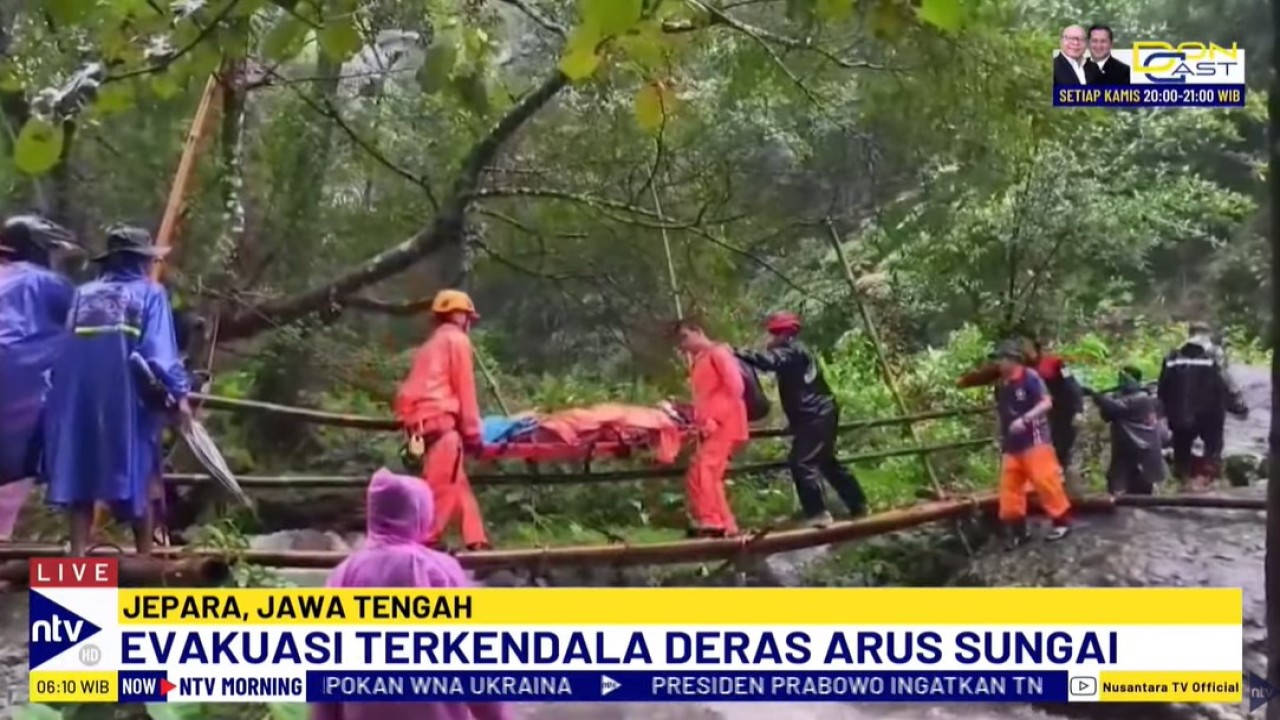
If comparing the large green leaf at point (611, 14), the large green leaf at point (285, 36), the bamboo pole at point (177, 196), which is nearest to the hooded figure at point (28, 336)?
the bamboo pole at point (177, 196)

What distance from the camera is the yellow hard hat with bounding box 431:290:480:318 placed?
2109 mm

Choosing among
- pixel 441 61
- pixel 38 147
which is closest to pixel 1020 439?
pixel 441 61

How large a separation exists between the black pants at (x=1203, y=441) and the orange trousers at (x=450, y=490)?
1.27 metres

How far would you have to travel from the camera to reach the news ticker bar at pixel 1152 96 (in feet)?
6.59

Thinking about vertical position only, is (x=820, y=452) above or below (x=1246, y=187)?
below

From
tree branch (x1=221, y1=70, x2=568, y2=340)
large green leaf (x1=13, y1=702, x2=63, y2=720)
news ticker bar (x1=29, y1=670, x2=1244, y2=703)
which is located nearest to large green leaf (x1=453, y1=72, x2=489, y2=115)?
tree branch (x1=221, y1=70, x2=568, y2=340)

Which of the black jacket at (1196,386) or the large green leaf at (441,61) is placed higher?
the large green leaf at (441,61)

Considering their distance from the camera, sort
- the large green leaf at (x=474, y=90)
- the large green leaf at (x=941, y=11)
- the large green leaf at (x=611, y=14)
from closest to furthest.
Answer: the large green leaf at (x=611, y=14) → the large green leaf at (x=941, y=11) → the large green leaf at (x=474, y=90)

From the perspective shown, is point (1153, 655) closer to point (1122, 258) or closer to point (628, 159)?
point (1122, 258)

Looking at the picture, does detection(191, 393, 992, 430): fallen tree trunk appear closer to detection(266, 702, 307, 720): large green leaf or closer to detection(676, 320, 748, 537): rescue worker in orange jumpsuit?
detection(676, 320, 748, 537): rescue worker in orange jumpsuit

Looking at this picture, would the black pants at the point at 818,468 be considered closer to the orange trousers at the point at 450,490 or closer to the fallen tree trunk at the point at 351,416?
the fallen tree trunk at the point at 351,416

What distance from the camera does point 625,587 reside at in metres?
2.08

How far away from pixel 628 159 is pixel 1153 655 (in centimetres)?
129

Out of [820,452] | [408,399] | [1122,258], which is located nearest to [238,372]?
[408,399]
